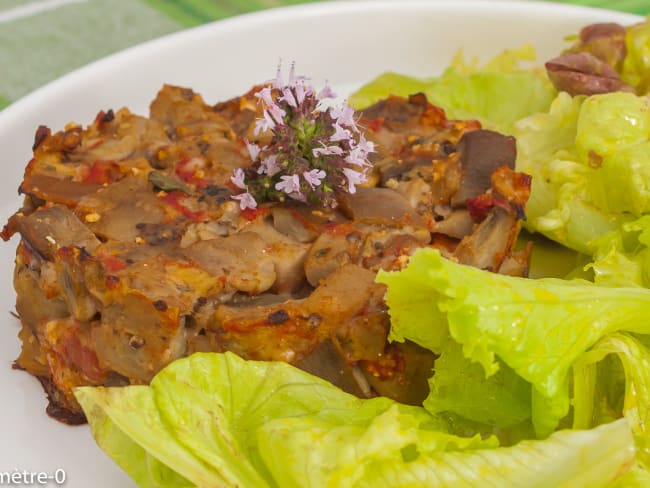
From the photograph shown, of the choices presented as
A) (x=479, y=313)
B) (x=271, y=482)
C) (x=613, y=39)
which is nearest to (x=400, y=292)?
(x=479, y=313)

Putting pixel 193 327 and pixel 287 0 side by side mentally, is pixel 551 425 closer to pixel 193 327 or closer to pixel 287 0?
pixel 193 327

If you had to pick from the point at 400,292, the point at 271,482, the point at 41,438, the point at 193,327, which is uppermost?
the point at 400,292

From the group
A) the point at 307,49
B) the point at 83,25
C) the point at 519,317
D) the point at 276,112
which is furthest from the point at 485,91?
the point at 83,25

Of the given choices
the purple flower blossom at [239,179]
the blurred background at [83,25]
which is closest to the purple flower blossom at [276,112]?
the purple flower blossom at [239,179]

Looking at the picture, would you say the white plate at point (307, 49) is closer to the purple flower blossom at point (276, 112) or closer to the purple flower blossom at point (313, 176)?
the purple flower blossom at point (276, 112)

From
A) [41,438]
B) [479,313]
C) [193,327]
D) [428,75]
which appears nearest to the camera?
[479,313]

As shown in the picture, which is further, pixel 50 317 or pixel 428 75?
pixel 428 75
